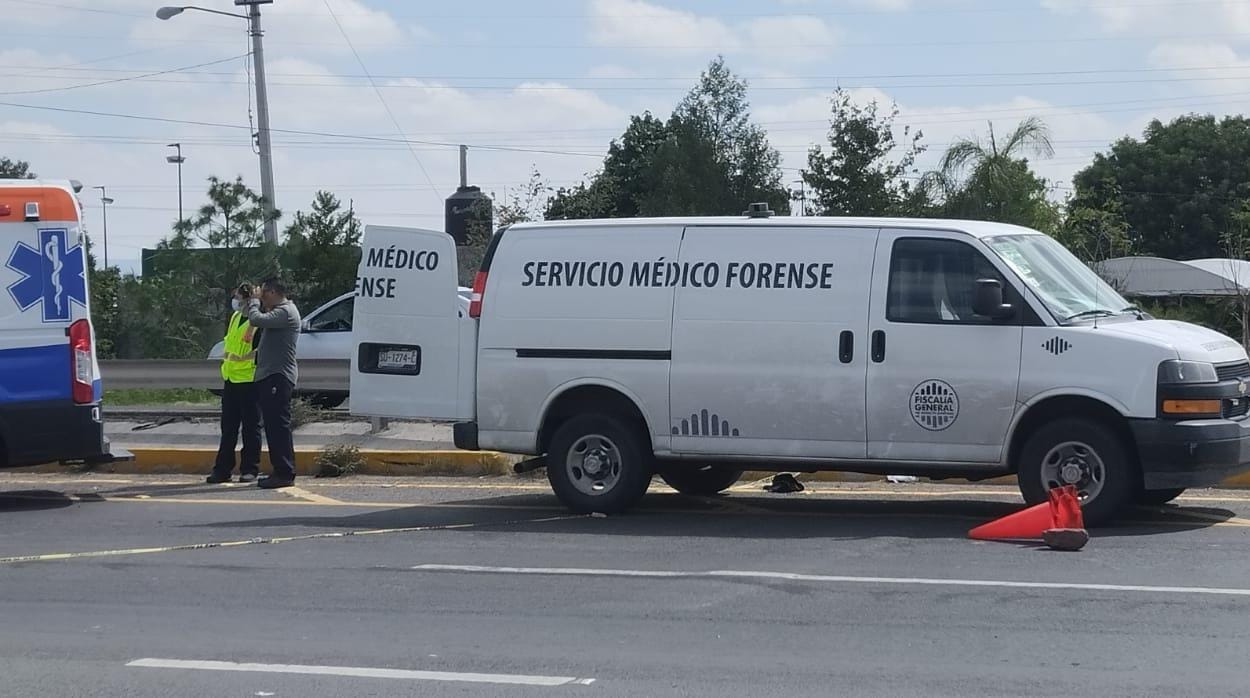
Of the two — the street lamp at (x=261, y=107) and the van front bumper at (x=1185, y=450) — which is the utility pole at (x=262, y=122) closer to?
the street lamp at (x=261, y=107)

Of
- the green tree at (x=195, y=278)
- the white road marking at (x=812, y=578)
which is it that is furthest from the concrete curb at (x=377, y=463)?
the green tree at (x=195, y=278)

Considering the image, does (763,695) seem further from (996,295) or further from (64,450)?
(64,450)

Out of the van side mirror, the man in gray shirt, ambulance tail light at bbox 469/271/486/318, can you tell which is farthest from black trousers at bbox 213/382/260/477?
the van side mirror

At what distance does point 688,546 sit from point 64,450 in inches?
207

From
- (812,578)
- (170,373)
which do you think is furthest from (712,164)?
(812,578)

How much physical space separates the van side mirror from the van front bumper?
3.40ft

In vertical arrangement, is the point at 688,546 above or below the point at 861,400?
below

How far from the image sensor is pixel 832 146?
4475cm

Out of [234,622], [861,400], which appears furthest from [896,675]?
[861,400]

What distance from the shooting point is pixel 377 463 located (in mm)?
13922

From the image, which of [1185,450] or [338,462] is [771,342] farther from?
[338,462]

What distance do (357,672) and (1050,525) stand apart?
463cm

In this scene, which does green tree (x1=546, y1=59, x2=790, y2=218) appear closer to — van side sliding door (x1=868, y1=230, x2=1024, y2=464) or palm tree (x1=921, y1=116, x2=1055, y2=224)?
palm tree (x1=921, y1=116, x2=1055, y2=224)

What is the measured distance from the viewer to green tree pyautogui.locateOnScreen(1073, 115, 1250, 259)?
205ft
